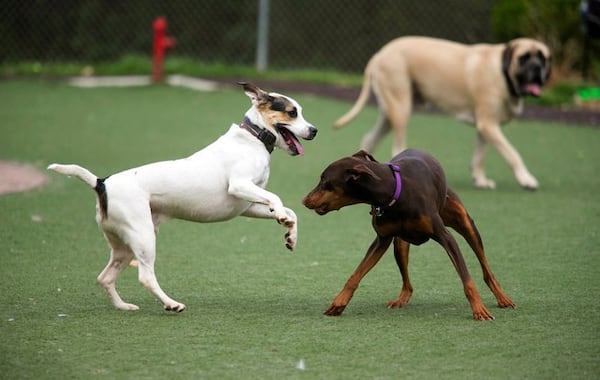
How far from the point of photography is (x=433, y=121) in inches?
572

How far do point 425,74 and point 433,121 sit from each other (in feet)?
12.9

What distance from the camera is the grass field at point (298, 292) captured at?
472 cm

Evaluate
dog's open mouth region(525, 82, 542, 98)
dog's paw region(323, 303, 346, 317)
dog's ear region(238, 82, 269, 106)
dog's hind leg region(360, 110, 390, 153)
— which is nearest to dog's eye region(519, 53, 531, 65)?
dog's open mouth region(525, 82, 542, 98)

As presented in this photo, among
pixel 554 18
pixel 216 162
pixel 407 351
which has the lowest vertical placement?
pixel 554 18

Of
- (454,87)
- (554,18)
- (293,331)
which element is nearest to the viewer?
(293,331)

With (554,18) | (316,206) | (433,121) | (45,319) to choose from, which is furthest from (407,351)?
(554,18)

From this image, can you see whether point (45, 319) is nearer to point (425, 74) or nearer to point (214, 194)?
point (214, 194)

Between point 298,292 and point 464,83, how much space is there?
4.82m

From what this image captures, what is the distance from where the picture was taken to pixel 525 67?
10242mm

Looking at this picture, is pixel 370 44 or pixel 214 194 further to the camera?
pixel 370 44

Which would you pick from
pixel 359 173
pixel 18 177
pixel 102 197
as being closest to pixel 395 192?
pixel 359 173

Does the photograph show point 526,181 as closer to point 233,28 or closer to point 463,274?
point 463,274

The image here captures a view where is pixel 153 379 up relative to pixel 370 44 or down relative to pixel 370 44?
up

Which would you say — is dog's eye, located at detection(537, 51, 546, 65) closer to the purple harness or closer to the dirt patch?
the dirt patch
